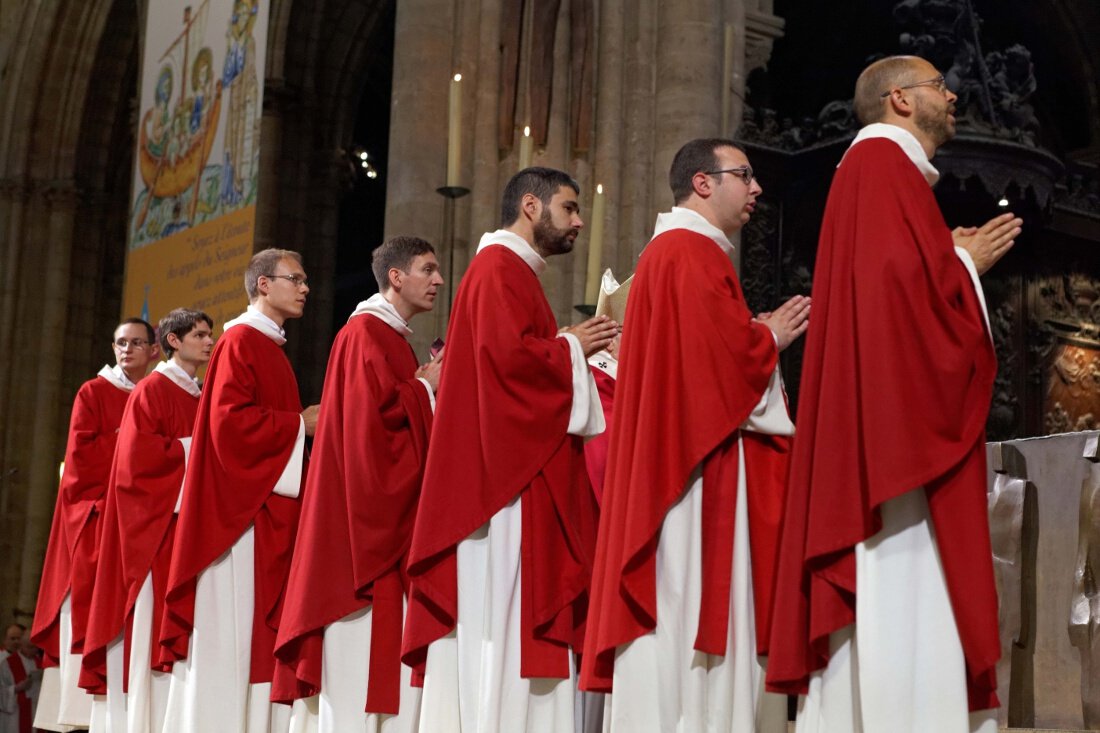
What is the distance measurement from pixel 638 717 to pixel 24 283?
1739 centimetres

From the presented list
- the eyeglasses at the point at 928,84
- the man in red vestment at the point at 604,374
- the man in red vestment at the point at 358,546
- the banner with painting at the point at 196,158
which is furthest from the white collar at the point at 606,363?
the banner with painting at the point at 196,158

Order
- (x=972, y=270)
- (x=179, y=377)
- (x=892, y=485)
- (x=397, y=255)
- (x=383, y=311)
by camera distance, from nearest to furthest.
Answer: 1. (x=892, y=485)
2. (x=972, y=270)
3. (x=383, y=311)
4. (x=397, y=255)
5. (x=179, y=377)

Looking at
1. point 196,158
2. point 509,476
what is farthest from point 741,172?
point 196,158

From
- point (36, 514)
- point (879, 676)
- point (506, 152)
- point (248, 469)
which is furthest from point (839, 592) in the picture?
point (36, 514)

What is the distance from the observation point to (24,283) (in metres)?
20.0

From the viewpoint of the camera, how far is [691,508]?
167 inches

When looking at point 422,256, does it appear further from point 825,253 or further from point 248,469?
point 825,253

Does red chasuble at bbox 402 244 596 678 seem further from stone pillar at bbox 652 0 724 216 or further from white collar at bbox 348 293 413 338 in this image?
stone pillar at bbox 652 0 724 216

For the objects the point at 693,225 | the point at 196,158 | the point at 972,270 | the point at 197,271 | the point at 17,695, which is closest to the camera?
the point at 972,270

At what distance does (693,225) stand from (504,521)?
44.5 inches

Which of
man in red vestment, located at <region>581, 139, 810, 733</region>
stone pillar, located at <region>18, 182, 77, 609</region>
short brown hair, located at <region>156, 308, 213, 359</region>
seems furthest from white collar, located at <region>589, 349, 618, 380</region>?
stone pillar, located at <region>18, 182, 77, 609</region>

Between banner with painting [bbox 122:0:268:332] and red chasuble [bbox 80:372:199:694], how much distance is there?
3.31 meters

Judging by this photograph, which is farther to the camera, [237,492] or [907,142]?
[237,492]

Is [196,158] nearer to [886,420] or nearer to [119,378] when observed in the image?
[119,378]
